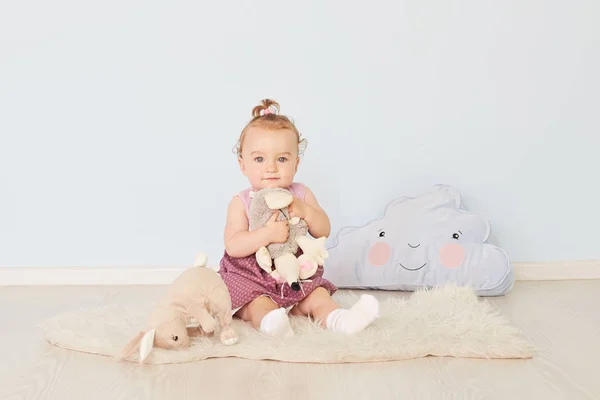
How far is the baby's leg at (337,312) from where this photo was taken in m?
1.62

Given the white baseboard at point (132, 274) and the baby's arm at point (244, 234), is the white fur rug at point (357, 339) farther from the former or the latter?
the white baseboard at point (132, 274)

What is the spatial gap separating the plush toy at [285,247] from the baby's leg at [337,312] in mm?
54

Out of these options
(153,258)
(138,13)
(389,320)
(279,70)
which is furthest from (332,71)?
(389,320)

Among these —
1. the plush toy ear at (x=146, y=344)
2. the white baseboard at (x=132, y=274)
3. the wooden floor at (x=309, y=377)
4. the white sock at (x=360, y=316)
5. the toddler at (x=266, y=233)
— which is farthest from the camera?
the white baseboard at (x=132, y=274)

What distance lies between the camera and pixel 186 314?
1.60 m

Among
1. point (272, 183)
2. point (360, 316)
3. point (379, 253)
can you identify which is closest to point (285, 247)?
point (272, 183)

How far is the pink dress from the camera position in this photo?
6.05 feet

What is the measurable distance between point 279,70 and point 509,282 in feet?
3.34

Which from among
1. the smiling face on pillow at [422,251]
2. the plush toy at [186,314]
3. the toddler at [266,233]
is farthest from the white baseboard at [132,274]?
the plush toy at [186,314]

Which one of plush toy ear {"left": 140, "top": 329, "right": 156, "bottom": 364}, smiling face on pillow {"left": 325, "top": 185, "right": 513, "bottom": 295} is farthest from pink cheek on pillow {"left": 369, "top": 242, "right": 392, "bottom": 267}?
plush toy ear {"left": 140, "top": 329, "right": 156, "bottom": 364}

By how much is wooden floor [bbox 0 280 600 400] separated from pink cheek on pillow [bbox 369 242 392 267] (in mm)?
681

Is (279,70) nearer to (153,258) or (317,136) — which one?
(317,136)

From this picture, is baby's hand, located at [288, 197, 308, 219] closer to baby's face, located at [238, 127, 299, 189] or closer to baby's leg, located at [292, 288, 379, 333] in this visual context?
baby's face, located at [238, 127, 299, 189]

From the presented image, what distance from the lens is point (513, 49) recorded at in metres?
2.55
